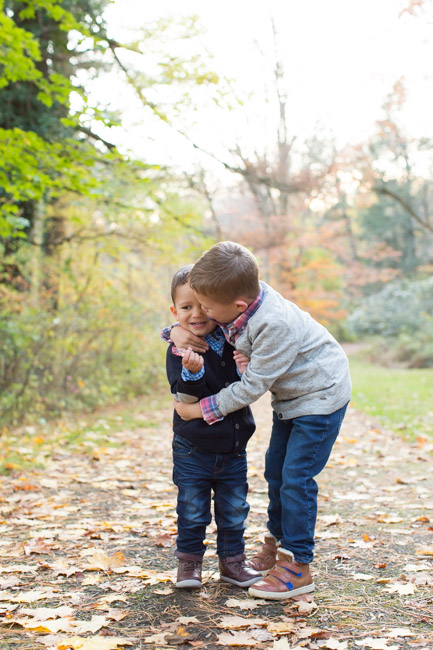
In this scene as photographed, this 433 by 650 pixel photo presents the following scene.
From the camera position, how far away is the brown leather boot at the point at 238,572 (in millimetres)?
2699

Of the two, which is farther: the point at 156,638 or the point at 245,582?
the point at 245,582

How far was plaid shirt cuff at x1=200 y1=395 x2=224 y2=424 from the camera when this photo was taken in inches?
101

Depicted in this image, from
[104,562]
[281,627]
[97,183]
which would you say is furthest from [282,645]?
[97,183]

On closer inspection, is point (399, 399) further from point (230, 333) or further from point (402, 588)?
point (230, 333)

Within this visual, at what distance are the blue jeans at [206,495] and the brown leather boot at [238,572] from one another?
28 millimetres

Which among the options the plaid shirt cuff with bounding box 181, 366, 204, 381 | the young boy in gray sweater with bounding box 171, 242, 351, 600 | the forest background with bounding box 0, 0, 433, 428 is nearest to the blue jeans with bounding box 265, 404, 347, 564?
the young boy in gray sweater with bounding box 171, 242, 351, 600

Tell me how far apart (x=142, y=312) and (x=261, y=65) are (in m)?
10.8

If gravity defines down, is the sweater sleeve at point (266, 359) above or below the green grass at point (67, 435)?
above

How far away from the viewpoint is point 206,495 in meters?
2.70

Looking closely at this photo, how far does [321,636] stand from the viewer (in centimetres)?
217

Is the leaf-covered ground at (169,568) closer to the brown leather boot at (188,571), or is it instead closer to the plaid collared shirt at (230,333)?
the brown leather boot at (188,571)

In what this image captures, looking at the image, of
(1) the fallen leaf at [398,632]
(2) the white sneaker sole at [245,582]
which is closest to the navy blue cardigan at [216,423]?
(2) the white sneaker sole at [245,582]

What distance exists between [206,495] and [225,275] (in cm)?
99

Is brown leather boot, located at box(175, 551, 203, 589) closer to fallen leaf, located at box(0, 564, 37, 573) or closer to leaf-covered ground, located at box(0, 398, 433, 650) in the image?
leaf-covered ground, located at box(0, 398, 433, 650)
